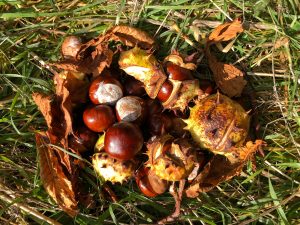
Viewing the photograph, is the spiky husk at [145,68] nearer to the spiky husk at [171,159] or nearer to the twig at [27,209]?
the spiky husk at [171,159]

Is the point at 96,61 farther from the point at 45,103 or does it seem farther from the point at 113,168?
the point at 113,168

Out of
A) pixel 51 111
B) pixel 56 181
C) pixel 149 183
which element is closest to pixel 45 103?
pixel 51 111

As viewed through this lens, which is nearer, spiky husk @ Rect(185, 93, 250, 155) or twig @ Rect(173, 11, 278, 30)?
spiky husk @ Rect(185, 93, 250, 155)

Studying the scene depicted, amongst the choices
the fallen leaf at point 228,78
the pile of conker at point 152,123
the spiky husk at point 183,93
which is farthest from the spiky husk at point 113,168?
the fallen leaf at point 228,78

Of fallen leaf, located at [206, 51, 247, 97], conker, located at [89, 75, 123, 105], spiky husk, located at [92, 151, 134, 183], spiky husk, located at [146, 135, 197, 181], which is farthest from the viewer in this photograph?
fallen leaf, located at [206, 51, 247, 97]

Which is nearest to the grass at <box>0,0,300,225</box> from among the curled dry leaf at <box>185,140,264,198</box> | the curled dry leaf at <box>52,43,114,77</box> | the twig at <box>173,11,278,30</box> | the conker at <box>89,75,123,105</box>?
the twig at <box>173,11,278,30</box>

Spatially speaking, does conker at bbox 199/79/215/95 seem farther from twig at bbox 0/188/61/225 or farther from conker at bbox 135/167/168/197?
twig at bbox 0/188/61/225
